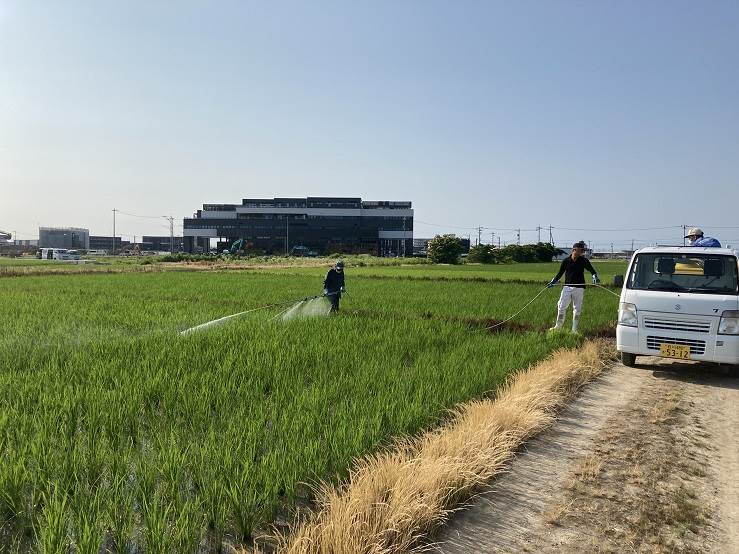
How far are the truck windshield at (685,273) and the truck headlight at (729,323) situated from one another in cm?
35

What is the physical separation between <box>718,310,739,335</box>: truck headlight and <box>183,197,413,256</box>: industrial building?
63.4 metres

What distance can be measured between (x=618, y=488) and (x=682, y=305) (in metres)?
3.67

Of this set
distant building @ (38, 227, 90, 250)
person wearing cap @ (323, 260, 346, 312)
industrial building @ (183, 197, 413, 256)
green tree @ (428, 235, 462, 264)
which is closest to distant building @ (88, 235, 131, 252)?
distant building @ (38, 227, 90, 250)

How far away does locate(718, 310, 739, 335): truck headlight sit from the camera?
5.74m

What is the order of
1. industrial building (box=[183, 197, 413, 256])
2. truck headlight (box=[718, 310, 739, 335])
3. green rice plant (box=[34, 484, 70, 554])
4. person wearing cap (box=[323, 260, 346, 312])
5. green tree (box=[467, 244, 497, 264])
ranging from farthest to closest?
industrial building (box=[183, 197, 413, 256]), green tree (box=[467, 244, 497, 264]), person wearing cap (box=[323, 260, 346, 312]), truck headlight (box=[718, 310, 739, 335]), green rice plant (box=[34, 484, 70, 554])

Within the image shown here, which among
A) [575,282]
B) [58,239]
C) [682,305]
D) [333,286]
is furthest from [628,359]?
[58,239]

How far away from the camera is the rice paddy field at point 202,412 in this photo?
93.0 inches

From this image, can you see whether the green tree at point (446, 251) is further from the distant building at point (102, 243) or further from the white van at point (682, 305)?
the distant building at point (102, 243)

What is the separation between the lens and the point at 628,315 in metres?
6.30

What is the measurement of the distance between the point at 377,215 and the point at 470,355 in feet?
222

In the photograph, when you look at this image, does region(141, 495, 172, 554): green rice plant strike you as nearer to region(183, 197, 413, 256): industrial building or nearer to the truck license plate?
the truck license plate

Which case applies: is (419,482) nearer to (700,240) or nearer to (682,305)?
(682,305)

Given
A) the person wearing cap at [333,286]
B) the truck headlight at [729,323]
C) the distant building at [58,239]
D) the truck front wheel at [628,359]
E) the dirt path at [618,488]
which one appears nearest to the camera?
the dirt path at [618,488]

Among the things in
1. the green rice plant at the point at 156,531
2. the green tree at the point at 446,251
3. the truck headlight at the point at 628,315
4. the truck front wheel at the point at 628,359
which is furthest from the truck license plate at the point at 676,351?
the green tree at the point at 446,251
